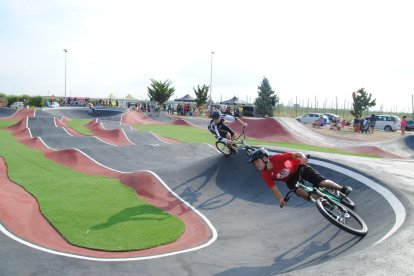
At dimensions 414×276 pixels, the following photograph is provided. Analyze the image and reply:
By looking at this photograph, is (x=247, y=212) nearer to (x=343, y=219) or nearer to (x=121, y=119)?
(x=343, y=219)

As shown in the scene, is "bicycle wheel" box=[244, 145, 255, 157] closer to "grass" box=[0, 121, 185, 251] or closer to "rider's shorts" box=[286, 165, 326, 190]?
"grass" box=[0, 121, 185, 251]

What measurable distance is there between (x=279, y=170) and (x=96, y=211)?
20.0 ft

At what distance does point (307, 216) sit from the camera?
393 inches

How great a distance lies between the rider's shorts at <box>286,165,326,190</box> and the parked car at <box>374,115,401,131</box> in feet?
131

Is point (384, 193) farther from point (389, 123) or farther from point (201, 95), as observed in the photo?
→ point (201, 95)

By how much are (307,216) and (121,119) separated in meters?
34.7

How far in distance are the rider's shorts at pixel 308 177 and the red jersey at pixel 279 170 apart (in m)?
0.09

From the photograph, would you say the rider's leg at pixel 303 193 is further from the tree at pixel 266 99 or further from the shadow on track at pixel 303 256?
the tree at pixel 266 99

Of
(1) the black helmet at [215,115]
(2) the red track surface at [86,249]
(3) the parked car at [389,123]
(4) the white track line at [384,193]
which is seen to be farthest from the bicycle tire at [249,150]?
(3) the parked car at [389,123]

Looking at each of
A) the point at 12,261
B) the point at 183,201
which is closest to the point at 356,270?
the point at 12,261

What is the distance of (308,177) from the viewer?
7805 mm

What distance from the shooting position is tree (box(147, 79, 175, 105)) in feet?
205

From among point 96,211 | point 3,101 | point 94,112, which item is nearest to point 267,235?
point 96,211

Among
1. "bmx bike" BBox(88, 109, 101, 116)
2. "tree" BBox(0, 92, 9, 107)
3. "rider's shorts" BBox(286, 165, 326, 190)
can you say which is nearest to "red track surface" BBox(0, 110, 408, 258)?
"rider's shorts" BBox(286, 165, 326, 190)
